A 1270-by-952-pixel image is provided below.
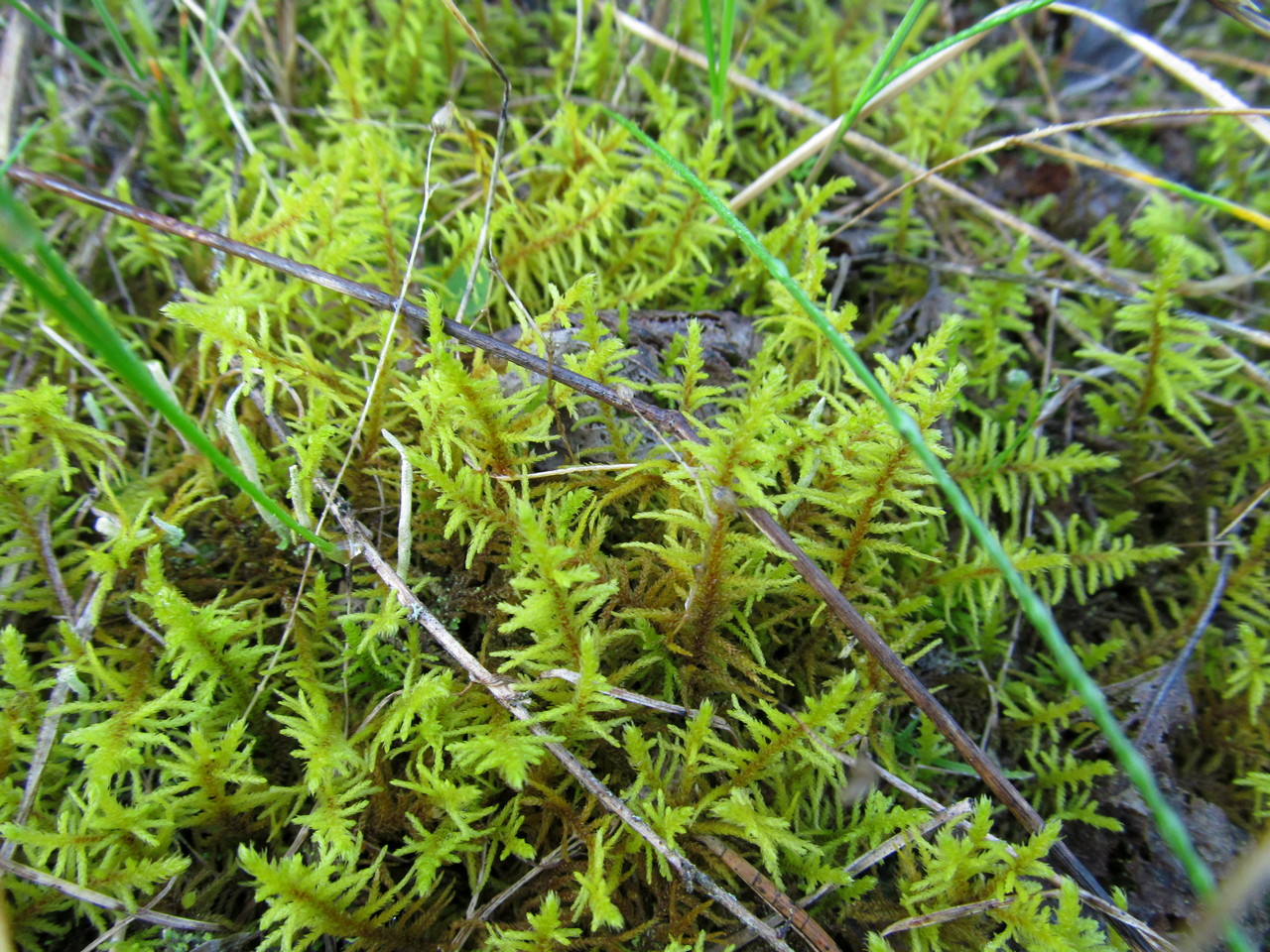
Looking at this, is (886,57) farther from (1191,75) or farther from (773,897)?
(773,897)

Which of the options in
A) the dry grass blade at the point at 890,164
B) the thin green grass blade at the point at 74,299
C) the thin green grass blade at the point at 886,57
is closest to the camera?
the thin green grass blade at the point at 74,299

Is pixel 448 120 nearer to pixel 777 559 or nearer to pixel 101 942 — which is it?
pixel 777 559

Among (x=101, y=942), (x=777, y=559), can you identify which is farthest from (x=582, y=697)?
(x=101, y=942)

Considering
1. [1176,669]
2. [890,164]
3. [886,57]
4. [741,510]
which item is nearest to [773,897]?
[741,510]

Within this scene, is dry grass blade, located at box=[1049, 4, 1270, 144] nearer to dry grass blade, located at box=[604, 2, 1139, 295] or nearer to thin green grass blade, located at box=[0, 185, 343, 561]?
dry grass blade, located at box=[604, 2, 1139, 295]

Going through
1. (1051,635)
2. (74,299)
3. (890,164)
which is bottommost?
(74,299)

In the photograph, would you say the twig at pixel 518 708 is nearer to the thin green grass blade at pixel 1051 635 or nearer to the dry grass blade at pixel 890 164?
the thin green grass blade at pixel 1051 635

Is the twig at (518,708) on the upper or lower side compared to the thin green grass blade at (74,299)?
lower

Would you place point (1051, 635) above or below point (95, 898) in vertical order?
above

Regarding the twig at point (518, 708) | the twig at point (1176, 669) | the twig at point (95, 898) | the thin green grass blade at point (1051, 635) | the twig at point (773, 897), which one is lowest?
the twig at point (95, 898)

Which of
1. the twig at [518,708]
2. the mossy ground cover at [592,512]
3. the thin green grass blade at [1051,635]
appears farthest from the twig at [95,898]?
the thin green grass blade at [1051,635]
